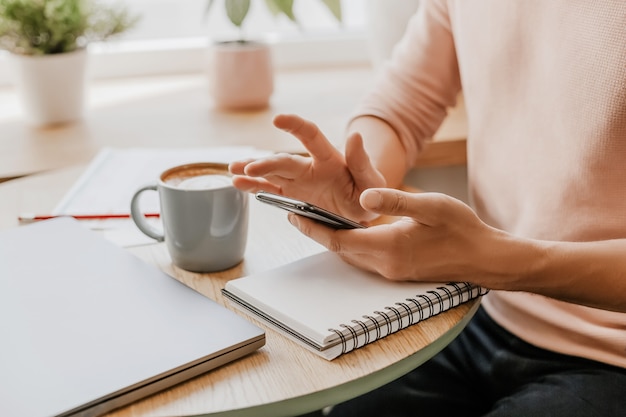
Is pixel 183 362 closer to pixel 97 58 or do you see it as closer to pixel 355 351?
pixel 355 351

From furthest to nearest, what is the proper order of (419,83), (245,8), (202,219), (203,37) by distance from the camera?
(203,37)
(245,8)
(419,83)
(202,219)

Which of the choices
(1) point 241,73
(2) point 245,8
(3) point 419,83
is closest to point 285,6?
(2) point 245,8

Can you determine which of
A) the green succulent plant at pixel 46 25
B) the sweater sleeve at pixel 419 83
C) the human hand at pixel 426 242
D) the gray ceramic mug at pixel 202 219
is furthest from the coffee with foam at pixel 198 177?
the green succulent plant at pixel 46 25

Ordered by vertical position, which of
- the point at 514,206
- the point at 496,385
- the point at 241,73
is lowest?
the point at 496,385

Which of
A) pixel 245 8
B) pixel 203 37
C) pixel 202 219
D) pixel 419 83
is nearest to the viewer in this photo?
pixel 202 219

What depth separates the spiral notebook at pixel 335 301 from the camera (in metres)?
0.66

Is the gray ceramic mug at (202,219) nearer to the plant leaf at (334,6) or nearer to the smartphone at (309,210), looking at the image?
the smartphone at (309,210)

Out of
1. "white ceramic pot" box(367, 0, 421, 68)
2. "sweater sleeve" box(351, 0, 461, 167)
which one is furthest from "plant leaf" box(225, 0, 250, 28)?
"sweater sleeve" box(351, 0, 461, 167)

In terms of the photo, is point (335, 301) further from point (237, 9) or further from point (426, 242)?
point (237, 9)

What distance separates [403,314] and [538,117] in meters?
0.37

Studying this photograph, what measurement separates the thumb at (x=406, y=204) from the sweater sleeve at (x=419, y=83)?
1.32ft

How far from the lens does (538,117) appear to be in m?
0.94

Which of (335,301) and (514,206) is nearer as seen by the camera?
(335,301)

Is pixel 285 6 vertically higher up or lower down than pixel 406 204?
higher up
